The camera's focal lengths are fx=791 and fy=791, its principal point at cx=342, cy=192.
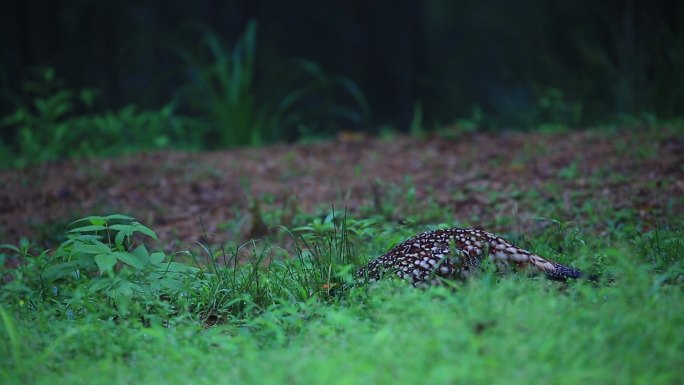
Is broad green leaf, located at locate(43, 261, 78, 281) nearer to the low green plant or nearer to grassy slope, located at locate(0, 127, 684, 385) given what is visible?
the low green plant

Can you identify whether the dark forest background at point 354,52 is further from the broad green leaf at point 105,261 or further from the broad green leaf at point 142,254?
the broad green leaf at point 105,261

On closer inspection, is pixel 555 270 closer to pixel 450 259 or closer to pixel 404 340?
pixel 450 259

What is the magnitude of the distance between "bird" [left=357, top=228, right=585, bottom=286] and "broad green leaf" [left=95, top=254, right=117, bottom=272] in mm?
1386

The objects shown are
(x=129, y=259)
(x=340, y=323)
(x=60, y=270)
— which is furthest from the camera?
(x=60, y=270)

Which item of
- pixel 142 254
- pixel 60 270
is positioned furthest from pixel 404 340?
pixel 60 270

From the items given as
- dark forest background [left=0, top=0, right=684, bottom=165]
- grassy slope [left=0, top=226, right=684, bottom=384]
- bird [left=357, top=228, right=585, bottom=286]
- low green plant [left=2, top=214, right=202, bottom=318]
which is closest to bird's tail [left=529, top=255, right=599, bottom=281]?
bird [left=357, top=228, right=585, bottom=286]

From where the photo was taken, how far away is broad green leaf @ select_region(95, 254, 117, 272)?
421 centimetres

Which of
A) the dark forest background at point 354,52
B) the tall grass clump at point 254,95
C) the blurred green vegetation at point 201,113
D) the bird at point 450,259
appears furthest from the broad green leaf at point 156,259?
the dark forest background at point 354,52

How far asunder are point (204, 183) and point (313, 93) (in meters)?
4.16

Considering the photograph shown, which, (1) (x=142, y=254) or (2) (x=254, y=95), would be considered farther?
(2) (x=254, y=95)

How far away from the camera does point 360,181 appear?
7953 mm

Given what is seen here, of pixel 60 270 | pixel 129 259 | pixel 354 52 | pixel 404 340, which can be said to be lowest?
pixel 60 270

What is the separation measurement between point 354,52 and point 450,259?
8055 mm

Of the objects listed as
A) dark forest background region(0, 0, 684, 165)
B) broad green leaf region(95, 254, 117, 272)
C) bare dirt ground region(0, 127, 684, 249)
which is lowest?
bare dirt ground region(0, 127, 684, 249)
